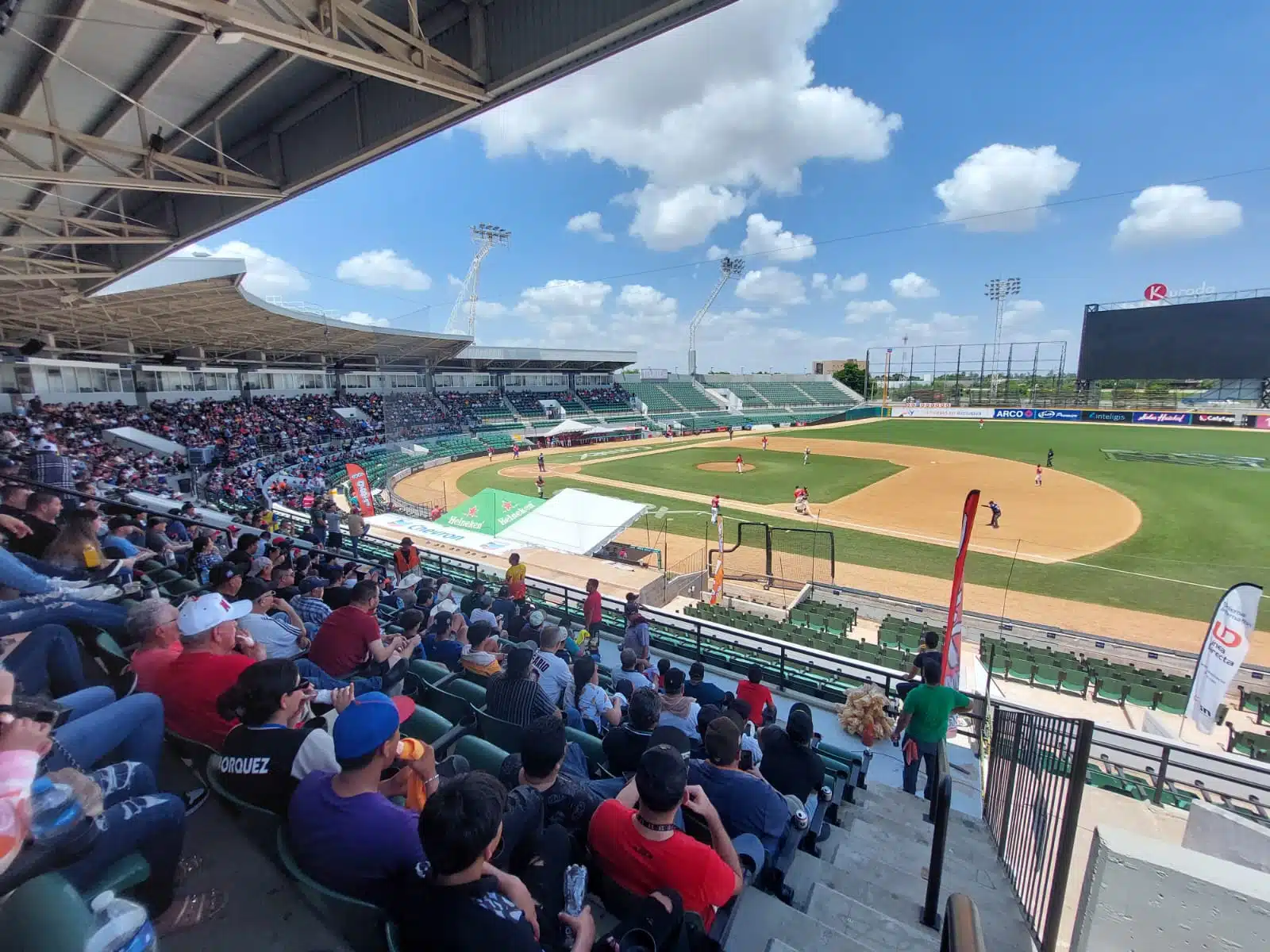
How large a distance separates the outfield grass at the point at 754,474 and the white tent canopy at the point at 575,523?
12491 mm

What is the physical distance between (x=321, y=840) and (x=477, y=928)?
2.49ft

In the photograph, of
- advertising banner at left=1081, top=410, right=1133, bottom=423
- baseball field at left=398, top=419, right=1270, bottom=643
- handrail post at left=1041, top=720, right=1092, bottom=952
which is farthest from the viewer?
advertising banner at left=1081, top=410, right=1133, bottom=423

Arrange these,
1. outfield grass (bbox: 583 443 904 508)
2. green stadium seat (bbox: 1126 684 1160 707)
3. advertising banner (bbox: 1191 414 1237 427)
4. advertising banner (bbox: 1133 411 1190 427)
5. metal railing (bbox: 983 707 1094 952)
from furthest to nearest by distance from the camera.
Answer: advertising banner (bbox: 1133 411 1190 427), advertising banner (bbox: 1191 414 1237 427), outfield grass (bbox: 583 443 904 508), green stadium seat (bbox: 1126 684 1160 707), metal railing (bbox: 983 707 1094 952)

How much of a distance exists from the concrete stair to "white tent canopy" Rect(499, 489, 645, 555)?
12274 mm

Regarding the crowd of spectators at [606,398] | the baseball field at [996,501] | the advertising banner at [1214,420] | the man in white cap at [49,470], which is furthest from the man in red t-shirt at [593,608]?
the advertising banner at [1214,420]

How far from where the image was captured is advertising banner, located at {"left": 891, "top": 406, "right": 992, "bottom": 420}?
73500 millimetres

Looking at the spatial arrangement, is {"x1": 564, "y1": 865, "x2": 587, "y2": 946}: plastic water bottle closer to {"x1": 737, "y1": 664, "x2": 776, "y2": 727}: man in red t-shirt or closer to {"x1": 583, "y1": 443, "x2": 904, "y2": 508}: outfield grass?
{"x1": 737, "y1": 664, "x2": 776, "y2": 727}: man in red t-shirt

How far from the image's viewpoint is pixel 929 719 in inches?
196

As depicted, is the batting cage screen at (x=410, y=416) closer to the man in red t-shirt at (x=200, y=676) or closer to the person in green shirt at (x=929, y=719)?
the man in red t-shirt at (x=200, y=676)

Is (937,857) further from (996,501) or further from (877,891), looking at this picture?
(996,501)

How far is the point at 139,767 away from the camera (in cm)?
249

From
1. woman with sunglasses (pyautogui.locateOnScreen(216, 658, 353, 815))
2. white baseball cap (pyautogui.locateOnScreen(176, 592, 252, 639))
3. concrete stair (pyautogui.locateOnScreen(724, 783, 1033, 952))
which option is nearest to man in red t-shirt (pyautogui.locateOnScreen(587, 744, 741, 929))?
concrete stair (pyautogui.locateOnScreen(724, 783, 1033, 952))

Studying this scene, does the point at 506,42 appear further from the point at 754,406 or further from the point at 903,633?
the point at 754,406

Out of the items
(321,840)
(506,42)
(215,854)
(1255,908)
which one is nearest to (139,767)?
(215,854)
